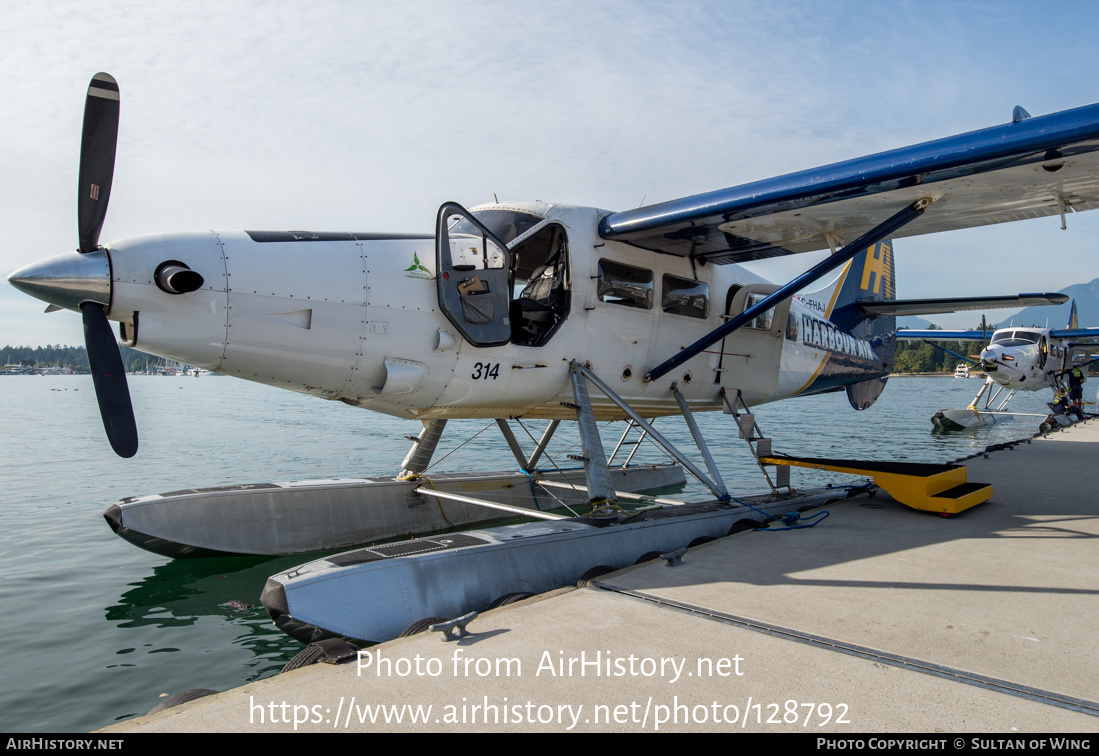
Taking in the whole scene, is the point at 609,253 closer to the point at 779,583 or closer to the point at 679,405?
the point at 679,405

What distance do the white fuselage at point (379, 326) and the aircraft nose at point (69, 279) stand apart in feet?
0.24

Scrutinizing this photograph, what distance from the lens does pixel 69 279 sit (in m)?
4.36

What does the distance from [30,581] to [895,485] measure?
8.71 meters

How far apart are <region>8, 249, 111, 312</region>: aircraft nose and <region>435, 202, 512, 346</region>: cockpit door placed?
2.34 m

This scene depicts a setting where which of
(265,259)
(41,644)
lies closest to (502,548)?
(265,259)

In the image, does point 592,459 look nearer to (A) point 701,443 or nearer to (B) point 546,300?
(A) point 701,443

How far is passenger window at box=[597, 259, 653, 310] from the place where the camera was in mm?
6914

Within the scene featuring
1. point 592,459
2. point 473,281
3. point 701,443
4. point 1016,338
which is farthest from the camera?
point 1016,338

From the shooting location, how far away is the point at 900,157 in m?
5.73

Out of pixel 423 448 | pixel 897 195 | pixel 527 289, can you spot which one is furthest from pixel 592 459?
pixel 897 195

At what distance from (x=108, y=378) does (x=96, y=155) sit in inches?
58.6

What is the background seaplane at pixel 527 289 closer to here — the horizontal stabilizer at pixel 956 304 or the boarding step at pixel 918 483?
the boarding step at pixel 918 483

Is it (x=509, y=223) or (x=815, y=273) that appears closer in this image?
(x=509, y=223)

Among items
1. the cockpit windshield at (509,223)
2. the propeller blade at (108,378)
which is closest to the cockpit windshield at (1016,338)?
the cockpit windshield at (509,223)
